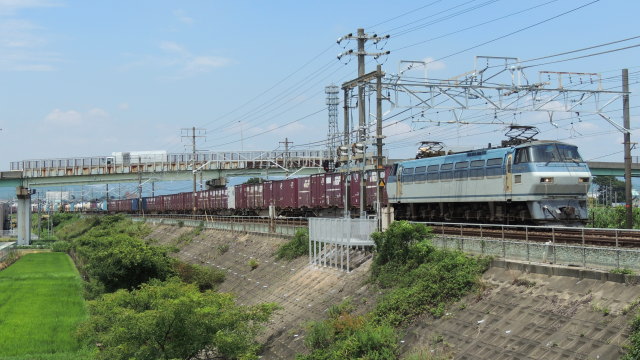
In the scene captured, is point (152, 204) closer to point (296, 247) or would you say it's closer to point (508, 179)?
point (296, 247)

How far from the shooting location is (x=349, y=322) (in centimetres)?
2130

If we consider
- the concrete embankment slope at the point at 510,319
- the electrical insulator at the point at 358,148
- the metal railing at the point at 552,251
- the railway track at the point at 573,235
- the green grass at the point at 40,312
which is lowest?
the green grass at the point at 40,312

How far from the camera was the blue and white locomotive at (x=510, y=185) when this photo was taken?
79.2 feet

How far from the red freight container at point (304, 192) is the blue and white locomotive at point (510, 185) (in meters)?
16.3

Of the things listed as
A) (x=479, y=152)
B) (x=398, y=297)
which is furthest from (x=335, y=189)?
(x=398, y=297)

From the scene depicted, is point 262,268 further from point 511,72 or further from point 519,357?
point 519,357

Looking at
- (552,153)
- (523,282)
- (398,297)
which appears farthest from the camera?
(552,153)

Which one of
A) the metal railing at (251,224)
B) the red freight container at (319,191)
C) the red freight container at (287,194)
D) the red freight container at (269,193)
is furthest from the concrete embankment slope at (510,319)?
Result: the red freight container at (269,193)

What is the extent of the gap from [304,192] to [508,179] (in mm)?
23927

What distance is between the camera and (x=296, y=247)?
120 ft

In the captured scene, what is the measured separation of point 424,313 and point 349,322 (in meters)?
2.68

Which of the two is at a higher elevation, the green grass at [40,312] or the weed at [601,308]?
the weed at [601,308]

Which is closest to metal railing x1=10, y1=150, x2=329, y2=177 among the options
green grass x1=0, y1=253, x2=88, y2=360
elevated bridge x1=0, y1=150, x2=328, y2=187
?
elevated bridge x1=0, y1=150, x2=328, y2=187

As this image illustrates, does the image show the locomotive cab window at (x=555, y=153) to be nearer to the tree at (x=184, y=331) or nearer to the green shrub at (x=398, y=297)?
the green shrub at (x=398, y=297)
